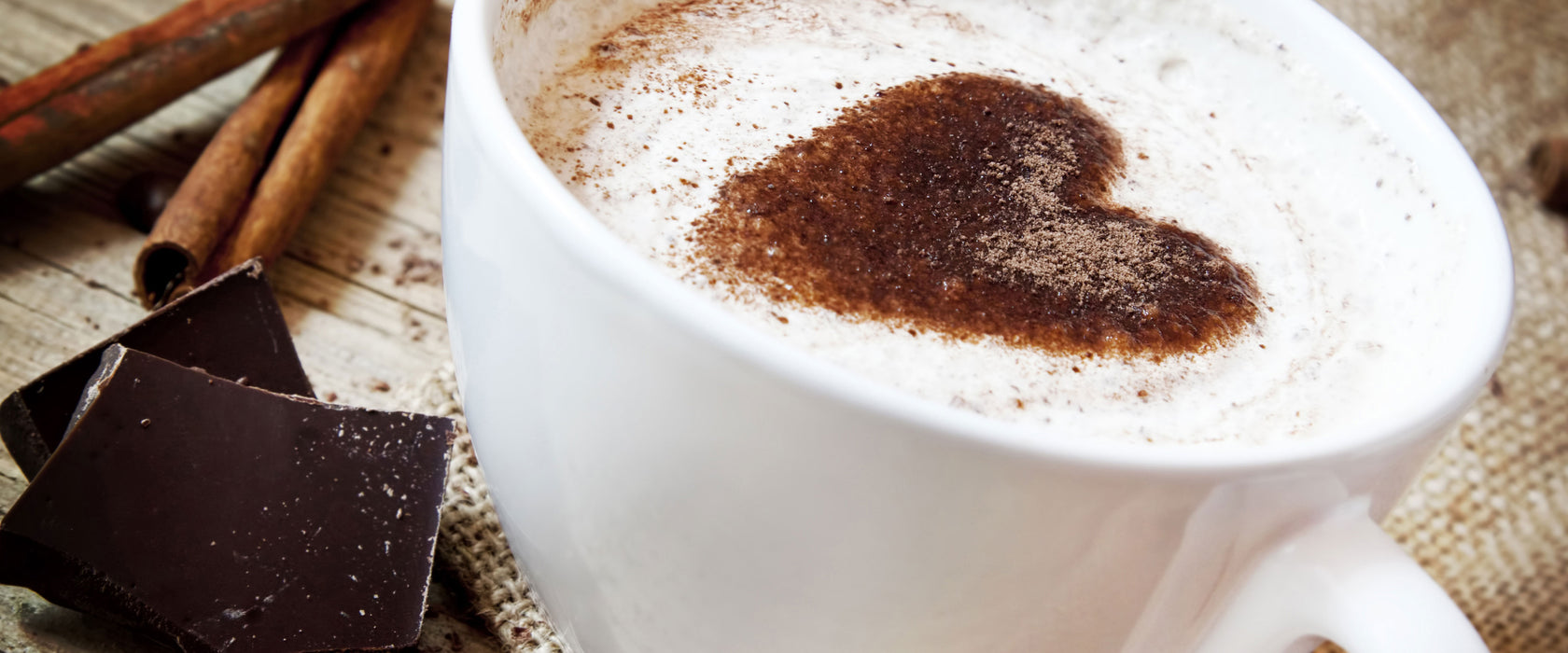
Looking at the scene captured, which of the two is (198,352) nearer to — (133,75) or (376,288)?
(376,288)

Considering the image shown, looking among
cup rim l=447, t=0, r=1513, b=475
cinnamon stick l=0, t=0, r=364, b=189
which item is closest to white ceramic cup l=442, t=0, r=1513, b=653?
cup rim l=447, t=0, r=1513, b=475

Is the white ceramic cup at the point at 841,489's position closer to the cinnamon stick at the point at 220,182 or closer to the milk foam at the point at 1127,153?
the milk foam at the point at 1127,153

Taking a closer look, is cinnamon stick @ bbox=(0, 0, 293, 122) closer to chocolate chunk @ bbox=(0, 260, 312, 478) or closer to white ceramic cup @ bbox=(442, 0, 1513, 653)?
chocolate chunk @ bbox=(0, 260, 312, 478)

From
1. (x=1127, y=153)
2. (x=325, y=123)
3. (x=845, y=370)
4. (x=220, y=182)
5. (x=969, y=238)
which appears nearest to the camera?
(x=845, y=370)

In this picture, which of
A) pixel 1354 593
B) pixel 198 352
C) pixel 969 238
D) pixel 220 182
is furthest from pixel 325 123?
pixel 1354 593

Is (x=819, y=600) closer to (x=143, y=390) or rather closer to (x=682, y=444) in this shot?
(x=682, y=444)

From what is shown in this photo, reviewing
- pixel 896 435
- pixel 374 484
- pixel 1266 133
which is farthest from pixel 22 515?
pixel 1266 133
